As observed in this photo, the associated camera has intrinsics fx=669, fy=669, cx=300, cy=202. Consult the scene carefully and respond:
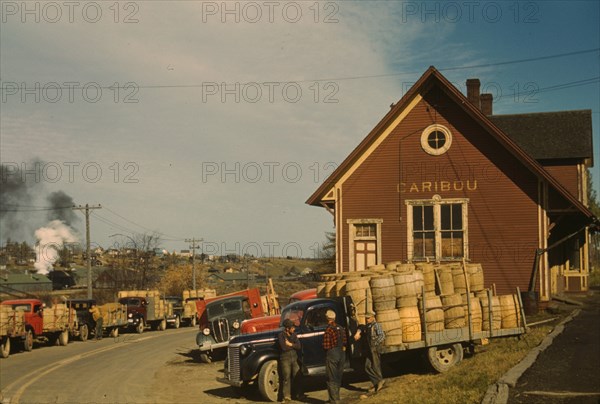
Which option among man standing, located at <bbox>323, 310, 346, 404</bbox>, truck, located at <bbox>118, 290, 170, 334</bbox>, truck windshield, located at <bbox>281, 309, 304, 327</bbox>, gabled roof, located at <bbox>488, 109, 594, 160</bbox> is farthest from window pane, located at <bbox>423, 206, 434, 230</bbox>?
truck, located at <bbox>118, 290, 170, 334</bbox>

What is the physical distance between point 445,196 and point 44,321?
19.5 metres

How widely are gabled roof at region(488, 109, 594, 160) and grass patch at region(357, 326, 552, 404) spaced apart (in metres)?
15.7

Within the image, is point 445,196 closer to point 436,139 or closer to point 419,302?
point 436,139

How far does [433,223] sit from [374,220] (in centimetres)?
246

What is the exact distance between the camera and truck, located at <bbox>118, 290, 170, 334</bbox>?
4019cm

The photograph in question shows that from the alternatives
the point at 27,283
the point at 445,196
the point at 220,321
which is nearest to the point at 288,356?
the point at 220,321

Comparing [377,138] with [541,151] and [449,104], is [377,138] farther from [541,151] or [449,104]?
[541,151]

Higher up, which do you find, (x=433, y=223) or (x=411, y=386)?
(x=433, y=223)

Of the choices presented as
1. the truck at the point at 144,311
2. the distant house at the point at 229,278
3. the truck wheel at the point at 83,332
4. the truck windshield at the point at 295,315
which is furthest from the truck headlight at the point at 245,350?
the distant house at the point at 229,278

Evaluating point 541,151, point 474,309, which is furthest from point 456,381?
point 541,151

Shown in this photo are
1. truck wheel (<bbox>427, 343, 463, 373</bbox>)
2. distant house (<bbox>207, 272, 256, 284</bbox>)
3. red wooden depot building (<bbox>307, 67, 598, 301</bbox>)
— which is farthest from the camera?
distant house (<bbox>207, 272, 256, 284</bbox>)

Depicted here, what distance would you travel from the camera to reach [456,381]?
46.4 ft

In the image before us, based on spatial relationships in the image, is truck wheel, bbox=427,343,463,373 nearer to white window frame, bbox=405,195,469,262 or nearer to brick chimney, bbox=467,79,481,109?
white window frame, bbox=405,195,469,262

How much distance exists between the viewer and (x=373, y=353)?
1525 centimetres
